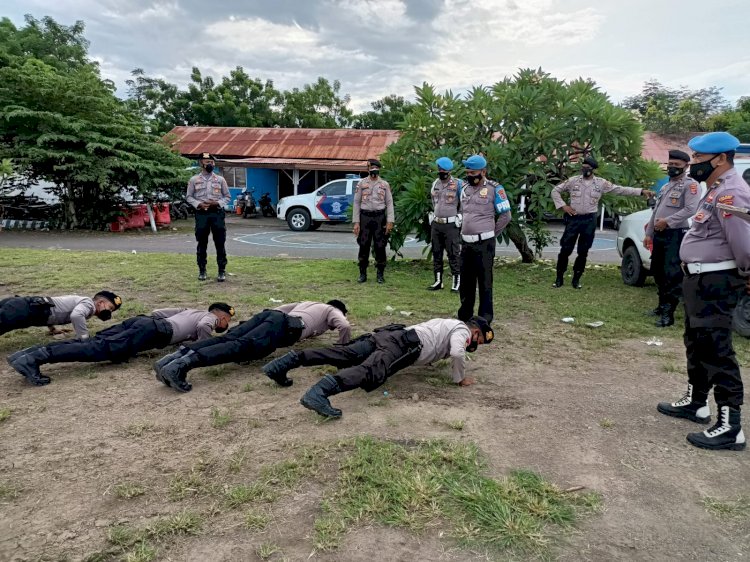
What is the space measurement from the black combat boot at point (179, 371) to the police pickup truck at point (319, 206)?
1457cm

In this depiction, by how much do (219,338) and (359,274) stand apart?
484cm

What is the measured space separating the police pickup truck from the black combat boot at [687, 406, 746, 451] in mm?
15639

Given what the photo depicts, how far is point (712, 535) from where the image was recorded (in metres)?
2.49

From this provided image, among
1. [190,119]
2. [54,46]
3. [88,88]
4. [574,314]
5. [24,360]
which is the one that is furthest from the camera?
[190,119]

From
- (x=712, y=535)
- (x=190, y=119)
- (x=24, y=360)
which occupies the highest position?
(x=190, y=119)

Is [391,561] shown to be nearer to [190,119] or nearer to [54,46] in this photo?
[54,46]

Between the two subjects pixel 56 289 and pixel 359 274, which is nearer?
pixel 56 289

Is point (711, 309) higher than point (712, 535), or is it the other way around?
point (711, 309)

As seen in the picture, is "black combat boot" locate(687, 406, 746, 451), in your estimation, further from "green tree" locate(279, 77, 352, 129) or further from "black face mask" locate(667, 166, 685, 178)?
"green tree" locate(279, 77, 352, 129)

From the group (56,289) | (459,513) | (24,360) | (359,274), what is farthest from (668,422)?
(56,289)

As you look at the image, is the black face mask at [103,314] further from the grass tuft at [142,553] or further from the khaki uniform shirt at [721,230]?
the khaki uniform shirt at [721,230]

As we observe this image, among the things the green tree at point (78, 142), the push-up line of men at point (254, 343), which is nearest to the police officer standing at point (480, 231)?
the push-up line of men at point (254, 343)

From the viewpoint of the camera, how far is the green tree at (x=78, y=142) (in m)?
15.4

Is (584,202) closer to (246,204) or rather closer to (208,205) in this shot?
(208,205)
